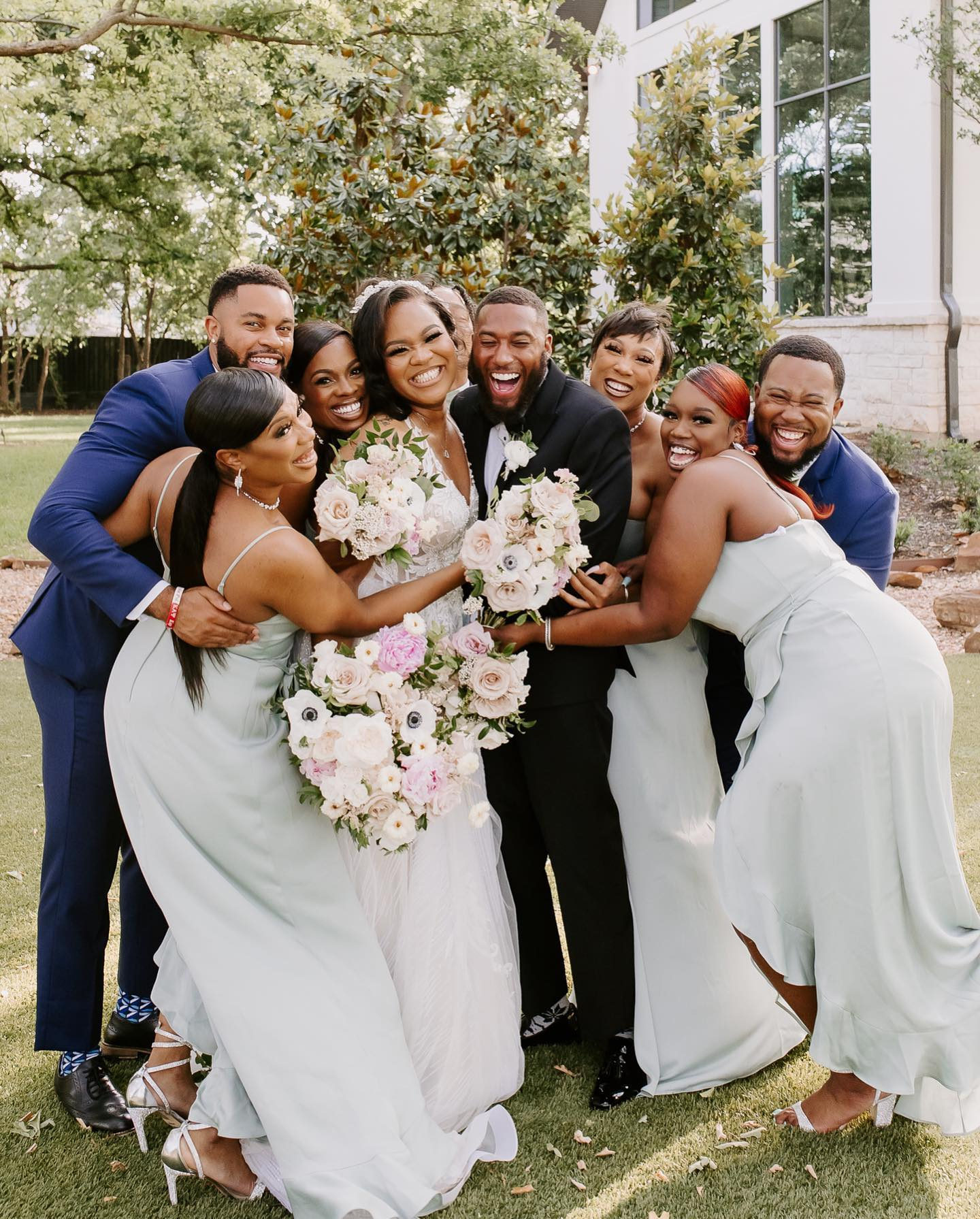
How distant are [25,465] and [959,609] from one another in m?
18.1

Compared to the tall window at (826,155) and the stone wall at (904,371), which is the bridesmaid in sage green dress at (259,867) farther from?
the tall window at (826,155)

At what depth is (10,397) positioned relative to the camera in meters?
41.8

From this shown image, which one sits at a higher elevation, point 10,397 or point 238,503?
point 10,397

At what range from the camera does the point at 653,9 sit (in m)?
20.0

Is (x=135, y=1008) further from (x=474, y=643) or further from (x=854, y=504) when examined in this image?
(x=854, y=504)

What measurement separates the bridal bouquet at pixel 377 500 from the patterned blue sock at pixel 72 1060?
1897 mm

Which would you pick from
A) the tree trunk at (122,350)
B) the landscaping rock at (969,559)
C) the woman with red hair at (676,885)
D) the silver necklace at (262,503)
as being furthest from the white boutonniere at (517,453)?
the tree trunk at (122,350)

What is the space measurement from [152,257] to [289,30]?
609 centimetres

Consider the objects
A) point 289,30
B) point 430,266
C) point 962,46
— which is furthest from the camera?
point 962,46

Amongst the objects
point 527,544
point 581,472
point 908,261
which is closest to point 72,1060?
point 527,544

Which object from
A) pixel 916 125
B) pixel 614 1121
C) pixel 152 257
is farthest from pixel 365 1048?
pixel 152 257

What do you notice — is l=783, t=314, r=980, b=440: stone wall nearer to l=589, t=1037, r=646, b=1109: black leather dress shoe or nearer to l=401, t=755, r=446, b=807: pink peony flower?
l=589, t=1037, r=646, b=1109: black leather dress shoe

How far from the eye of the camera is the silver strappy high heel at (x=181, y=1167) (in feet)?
11.0

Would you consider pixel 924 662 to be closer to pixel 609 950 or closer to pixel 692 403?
pixel 692 403
